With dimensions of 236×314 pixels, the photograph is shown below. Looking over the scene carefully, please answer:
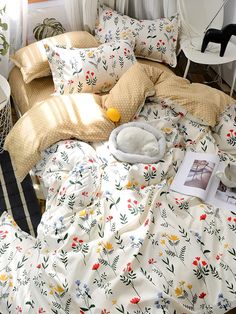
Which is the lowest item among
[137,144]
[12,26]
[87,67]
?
[137,144]

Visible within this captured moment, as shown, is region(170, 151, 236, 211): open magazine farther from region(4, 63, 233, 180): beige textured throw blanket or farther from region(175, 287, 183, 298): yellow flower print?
region(175, 287, 183, 298): yellow flower print

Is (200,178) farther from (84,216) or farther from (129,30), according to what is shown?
(129,30)

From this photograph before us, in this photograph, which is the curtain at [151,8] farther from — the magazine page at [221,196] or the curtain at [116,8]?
the magazine page at [221,196]

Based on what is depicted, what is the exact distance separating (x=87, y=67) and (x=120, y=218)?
1059 mm

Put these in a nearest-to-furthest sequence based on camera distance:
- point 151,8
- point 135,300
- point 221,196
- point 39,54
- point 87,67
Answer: point 135,300 → point 221,196 → point 87,67 → point 39,54 → point 151,8

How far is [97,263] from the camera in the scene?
153 cm

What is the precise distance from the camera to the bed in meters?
1.48

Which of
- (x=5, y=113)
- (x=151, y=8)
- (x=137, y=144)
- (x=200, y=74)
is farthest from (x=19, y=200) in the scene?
(x=200, y=74)

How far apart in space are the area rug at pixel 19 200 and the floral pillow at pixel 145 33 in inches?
44.7

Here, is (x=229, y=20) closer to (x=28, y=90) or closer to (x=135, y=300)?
(x=28, y=90)

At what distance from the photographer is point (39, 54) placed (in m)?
2.45

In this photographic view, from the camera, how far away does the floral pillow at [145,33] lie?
2682mm

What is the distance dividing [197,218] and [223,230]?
0.39ft

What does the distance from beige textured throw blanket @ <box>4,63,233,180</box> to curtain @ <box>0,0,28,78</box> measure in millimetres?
598
